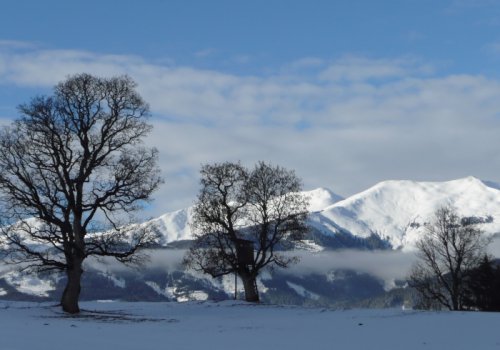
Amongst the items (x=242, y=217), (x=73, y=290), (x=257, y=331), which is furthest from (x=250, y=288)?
(x=257, y=331)

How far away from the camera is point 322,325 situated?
116 feet

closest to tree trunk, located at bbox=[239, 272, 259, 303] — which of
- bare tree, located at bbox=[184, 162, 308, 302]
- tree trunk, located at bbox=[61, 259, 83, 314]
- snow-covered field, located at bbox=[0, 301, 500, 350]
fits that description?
bare tree, located at bbox=[184, 162, 308, 302]

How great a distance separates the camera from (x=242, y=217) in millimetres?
59875

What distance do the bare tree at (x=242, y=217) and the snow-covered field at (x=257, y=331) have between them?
1292 cm

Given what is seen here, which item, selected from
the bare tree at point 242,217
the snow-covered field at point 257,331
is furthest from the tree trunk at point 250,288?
the snow-covered field at point 257,331

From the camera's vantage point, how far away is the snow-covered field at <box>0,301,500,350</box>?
80.5 feet

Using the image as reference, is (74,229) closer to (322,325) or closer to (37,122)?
(37,122)

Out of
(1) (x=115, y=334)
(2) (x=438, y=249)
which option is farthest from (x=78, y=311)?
(2) (x=438, y=249)

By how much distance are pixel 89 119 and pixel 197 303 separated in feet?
61.0

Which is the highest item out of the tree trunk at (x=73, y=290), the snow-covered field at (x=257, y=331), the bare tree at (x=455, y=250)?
the bare tree at (x=455, y=250)

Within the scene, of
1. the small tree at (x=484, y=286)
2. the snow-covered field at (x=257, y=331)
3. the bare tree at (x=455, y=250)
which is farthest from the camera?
the bare tree at (x=455, y=250)

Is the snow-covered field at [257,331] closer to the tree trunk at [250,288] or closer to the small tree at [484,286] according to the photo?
the tree trunk at [250,288]

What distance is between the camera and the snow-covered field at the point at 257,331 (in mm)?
24547

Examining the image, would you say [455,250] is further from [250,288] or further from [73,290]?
[73,290]
